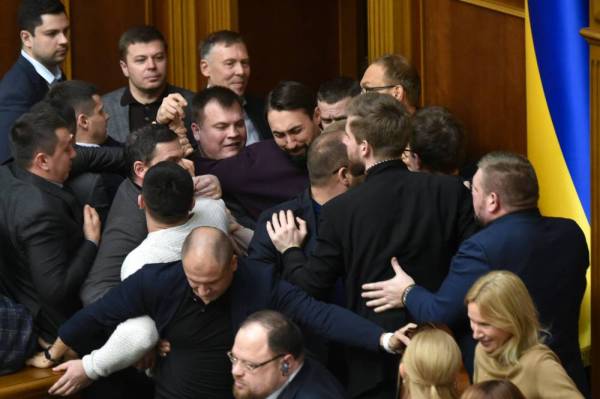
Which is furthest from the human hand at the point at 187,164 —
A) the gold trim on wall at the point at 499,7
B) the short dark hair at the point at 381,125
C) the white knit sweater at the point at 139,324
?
the gold trim on wall at the point at 499,7

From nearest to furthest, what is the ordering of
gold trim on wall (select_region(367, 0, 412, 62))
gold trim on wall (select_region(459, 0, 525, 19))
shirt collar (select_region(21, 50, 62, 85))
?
gold trim on wall (select_region(459, 0, 525, 19)), shirt collar (select_region(21, 50, 62, 85)), gold trim on wall (select_region(367, 0, 412, 62))

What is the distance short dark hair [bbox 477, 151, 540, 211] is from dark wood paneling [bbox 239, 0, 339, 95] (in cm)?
358

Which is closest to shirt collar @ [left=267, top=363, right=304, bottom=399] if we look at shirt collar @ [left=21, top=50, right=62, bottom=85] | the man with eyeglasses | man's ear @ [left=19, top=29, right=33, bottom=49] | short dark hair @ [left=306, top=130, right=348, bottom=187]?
→ short dark hair @ [left=306, top=130, right=348, bottom=187]

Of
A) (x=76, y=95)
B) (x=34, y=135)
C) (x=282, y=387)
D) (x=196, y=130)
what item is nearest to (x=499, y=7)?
(x=196, y=130)

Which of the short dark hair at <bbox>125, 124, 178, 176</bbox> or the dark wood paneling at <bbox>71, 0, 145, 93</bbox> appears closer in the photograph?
the short dark hair at <bbox>125, 124, 178, 176</bbox>

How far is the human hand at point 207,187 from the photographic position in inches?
191

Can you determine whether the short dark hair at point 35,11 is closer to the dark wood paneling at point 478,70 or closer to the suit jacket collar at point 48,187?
the suit jacket collar at point 48,187

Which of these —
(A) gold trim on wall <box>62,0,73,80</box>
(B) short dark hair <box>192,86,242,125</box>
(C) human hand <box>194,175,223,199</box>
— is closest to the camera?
(C) human hand <box>194,175,223,199</box>

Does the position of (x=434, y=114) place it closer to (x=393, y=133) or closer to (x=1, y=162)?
(x=393, y=133)

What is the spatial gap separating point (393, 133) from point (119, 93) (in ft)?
6.87

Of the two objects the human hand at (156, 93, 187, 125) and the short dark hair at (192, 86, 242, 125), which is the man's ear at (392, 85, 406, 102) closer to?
the short dark hair at (192, 86, 242, 125)

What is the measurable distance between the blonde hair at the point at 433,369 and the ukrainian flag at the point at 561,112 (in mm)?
1095

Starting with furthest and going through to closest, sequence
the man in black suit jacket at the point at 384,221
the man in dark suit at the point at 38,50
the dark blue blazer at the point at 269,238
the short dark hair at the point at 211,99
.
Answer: the man in dark suit at the point at 38,50 → the short dark hair at the point at 211,99 → the dark blue blazer at the point at 269,238 → the man in black suit jacket at the point at 384,221

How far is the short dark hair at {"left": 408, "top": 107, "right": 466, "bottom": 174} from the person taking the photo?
15.8 ft
